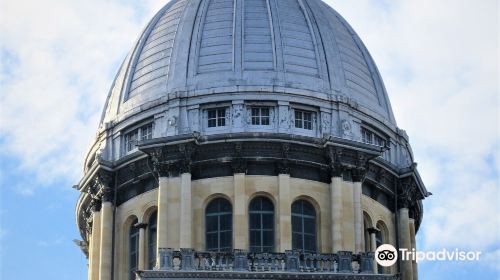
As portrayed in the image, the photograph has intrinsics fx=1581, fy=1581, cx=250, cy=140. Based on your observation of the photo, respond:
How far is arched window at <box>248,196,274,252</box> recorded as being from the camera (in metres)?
75.8

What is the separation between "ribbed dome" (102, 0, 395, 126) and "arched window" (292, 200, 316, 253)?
590 centimetres

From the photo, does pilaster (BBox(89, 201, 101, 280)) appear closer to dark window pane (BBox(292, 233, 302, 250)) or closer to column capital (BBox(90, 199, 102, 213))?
column capital (BBox(90, 199, 102, 213))

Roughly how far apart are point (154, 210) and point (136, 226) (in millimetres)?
1304

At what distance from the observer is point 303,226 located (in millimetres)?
76812

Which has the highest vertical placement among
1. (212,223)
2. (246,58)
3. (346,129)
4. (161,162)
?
(246,58)

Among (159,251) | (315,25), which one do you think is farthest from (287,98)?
(159,251)

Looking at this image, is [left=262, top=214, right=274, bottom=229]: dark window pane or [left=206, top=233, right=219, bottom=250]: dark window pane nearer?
[left=206, top=233, right=219, bottom=250]: dark window pane

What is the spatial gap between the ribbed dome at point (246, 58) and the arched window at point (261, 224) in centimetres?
587

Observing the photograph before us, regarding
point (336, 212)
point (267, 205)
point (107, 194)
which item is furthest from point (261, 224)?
point (107, 194)

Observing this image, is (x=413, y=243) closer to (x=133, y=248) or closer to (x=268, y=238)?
(x=268, y=238)

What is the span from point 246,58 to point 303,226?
32.2 ft

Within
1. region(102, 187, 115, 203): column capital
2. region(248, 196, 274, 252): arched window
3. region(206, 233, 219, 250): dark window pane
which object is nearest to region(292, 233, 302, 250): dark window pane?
region(248, 196, 274, 252): arched window

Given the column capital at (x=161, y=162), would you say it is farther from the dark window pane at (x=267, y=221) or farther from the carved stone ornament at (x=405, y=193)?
the carved stone ornament at (x=405, y=193)

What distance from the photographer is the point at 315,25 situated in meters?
84.5
